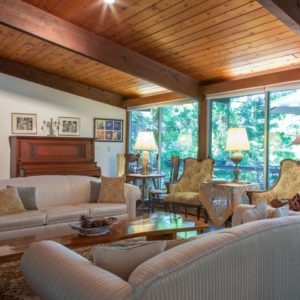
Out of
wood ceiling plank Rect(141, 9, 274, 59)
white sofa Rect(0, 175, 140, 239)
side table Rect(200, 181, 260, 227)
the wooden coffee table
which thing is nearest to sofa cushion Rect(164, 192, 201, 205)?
side table Rect(200, 181, 260, 227)

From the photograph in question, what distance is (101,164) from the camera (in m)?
7.50

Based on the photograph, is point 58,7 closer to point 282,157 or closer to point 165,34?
point 165,34

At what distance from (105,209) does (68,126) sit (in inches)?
124

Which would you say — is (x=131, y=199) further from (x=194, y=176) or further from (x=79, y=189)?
(x=194, y=176)

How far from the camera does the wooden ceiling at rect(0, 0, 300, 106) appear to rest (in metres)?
3.73

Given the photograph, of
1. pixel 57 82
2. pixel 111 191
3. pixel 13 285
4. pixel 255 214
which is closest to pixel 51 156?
pixel 57 82

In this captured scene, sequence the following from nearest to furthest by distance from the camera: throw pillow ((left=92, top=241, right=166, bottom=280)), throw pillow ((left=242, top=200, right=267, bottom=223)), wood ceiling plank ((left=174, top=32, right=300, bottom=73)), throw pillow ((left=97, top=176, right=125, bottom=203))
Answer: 1. throw pillow ((left=92, top=241, right=166, bottom=280))
2. throw pillow ((left=242, top=200, right=267, bottom=223))
3. wood ceiling plank ((left=174, top=32, right=300, bottom=73))
4. throw pillow ((left=97, top=176, right=125, bottom=203))

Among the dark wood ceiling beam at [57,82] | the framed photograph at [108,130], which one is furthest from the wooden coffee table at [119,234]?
the dark wood ceiling beam at [57,82]

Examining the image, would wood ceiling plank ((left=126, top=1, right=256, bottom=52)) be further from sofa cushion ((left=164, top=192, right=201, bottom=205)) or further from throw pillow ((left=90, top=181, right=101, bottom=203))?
sofa cushion ((left=164, top=192, right=201, bottom=205))

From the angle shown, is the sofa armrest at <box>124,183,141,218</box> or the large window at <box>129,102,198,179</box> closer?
the sofa armrest at <box>124,183,141,218</box>

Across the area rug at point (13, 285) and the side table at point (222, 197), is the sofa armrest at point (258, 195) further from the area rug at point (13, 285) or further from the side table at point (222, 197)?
the area rug at point (13, 285)

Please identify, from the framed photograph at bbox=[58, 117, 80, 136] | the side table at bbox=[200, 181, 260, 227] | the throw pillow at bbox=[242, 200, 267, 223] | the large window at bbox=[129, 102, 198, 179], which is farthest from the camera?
the framed photograph at bbox=[58, 117, 80, 136]

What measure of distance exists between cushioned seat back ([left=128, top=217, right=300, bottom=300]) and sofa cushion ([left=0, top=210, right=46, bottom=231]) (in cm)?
Answer: 264

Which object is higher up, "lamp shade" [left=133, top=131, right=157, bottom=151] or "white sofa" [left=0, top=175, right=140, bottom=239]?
"lamp shade" [left=133, top=131, right=157, bottom=151]
